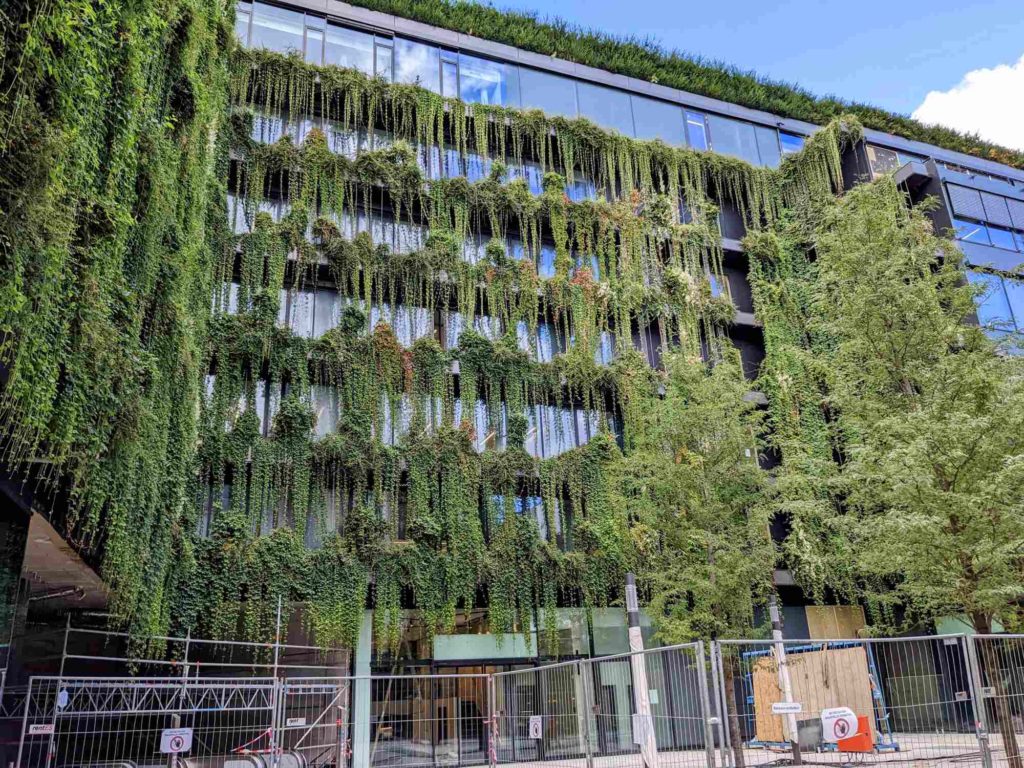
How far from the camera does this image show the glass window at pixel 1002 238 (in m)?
28.7

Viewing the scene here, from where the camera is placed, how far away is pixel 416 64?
26.0 metres

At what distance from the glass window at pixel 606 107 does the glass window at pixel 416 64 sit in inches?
212

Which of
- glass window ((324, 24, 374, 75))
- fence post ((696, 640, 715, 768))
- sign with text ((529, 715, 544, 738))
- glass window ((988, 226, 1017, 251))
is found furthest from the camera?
glass window ((988, 226, 1017, 251))

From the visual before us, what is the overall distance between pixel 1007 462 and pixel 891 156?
23662 mm

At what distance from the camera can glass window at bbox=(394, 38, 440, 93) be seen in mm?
25641

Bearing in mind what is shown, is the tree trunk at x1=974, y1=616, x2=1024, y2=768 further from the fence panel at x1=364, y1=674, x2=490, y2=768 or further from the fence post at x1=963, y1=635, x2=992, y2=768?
the fence panel at x1=364, y1=674, x2=490, y2=768

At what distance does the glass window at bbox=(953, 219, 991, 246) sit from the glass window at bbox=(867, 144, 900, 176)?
10.6 feet

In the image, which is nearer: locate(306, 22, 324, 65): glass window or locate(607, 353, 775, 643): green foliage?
locate(607, 353, 775, 643): green foliage

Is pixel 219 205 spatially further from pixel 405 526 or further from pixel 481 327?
pixel 405 526

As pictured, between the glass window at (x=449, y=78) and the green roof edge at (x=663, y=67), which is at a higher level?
the green roof edge at (x=663, y=67)

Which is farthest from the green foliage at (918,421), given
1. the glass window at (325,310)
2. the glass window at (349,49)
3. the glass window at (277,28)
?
the glass window at (277,28)

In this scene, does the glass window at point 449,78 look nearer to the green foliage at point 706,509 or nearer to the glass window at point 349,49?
the glass window at point 349,49

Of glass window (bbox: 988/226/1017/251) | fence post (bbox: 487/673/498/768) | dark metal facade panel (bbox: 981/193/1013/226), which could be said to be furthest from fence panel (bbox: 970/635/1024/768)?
dark metal facade panel (bbox: 981/193/1013/226)

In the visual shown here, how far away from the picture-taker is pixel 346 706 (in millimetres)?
17703
